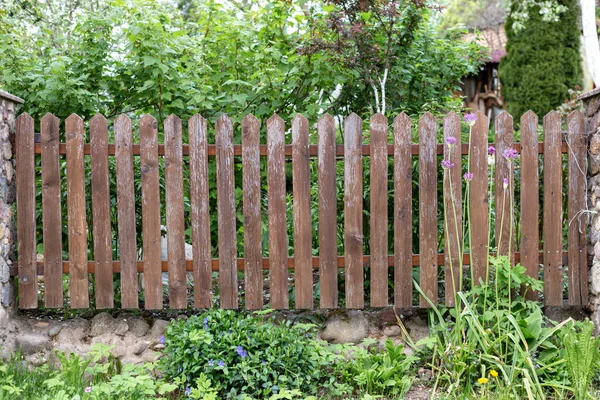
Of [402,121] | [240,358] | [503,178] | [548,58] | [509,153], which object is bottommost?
[240,358]

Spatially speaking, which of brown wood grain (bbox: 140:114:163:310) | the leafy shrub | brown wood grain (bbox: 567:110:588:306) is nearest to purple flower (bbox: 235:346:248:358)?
the leafy shrub

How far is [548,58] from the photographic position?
12531 mm

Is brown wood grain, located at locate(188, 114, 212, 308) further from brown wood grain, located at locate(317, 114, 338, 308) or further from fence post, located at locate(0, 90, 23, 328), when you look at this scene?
fence post, located at locate(0, 90, 23, 328)

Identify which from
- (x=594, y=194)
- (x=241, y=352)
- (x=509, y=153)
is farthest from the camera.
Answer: (x=594, y=194)

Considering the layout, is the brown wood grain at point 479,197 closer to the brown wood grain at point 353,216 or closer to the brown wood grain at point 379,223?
the brown wood grain at point 379,223


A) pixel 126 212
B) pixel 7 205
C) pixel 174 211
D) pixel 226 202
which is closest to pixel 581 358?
pixel 226 202

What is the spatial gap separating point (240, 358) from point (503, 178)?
196cm

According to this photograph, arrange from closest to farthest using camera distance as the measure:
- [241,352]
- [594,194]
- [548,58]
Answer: [241,352], [594,194], [548,58]

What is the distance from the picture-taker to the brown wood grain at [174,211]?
3.78m

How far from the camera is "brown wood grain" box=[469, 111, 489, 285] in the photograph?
380cm

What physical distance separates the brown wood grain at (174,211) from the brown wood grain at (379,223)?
3.92 feet

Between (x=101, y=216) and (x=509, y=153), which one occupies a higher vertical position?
(x=509, y=153)

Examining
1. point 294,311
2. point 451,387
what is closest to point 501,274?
point 451,387

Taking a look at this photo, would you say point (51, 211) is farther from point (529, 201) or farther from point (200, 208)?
point (529, 201)
